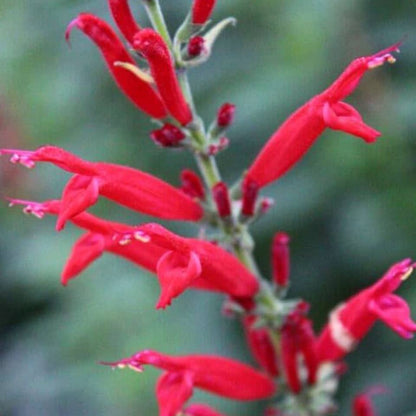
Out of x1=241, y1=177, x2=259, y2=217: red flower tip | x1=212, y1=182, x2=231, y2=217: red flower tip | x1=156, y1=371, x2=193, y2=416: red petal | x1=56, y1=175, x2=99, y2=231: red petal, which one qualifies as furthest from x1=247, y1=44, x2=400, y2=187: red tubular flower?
x1=156, y1=371, x2=193, y2=416: red petal

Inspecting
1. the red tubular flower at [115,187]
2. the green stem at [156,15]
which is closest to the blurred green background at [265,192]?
the red tubular flower at [115,187]

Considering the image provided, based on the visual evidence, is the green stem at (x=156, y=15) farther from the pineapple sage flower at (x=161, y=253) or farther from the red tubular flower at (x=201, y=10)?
the pineapple sage flower at (x=161, y=253)

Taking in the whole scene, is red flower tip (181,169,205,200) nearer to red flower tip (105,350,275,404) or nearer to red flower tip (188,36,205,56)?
red flower tip (188,36,205,56)

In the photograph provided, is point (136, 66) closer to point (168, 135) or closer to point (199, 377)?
point (168, 135)

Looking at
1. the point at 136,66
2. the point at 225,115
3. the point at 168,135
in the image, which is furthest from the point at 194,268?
the point at 136,66

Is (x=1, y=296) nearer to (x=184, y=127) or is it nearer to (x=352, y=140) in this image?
(x=352, y=140)
